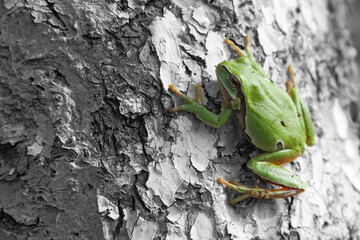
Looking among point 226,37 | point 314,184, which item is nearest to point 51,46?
point 226,37

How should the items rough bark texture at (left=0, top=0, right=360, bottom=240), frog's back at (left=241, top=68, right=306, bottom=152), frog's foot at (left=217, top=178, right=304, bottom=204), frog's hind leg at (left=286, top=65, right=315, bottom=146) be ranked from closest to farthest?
rough bark texture at (left=0, top=0, right=360, bottom=240), frog's foot at (left=217, top=178, right=304, bottom=204), frog's back at (left=241, top=68, right=306, bottom=152), frog's hind leg at (left=286, top=65, right=315, bottom=146)

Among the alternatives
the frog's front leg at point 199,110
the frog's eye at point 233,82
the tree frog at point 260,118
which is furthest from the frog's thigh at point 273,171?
the frog's eye at point 233,82

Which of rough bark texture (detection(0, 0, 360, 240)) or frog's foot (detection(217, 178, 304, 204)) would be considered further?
frog's foot (detection(217, 178, 304, 204))

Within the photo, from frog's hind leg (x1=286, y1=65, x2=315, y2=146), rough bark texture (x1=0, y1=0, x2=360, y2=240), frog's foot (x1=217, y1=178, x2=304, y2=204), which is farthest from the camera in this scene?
frog's hind leg (x1=286, y1=65, x2=315, y2=146)

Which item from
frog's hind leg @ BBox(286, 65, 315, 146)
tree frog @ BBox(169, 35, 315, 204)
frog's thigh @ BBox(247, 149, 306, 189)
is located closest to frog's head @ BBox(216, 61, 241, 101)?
tree frog @ BBox(169, 35, 315, 204)

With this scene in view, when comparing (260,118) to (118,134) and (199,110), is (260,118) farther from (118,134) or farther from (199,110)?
(118,134)

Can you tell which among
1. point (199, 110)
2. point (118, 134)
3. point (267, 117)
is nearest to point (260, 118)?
point (267, 117)

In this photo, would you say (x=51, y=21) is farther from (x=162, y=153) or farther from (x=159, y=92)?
(x=162, y=153)

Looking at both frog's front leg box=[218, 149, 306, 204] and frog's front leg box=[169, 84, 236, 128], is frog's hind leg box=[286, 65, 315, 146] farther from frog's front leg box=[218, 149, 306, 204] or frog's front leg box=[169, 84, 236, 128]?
frog's front leg box=[169, 84, 236, 128]
